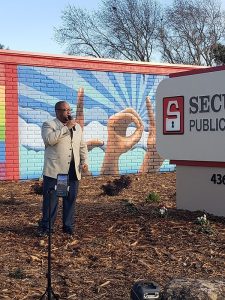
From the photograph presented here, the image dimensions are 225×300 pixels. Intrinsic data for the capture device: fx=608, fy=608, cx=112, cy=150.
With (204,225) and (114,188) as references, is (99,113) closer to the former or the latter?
(114,188)

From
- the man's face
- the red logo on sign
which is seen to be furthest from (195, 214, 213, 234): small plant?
the man's face

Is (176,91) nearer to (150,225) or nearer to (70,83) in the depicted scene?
(150,225)

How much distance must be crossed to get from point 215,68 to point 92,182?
7.09 m

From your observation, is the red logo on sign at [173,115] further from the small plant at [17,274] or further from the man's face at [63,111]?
the small plant at [17,274]

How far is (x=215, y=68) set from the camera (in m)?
8.98

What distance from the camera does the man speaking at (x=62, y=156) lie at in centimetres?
778

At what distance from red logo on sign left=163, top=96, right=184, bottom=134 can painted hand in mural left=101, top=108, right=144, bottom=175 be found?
7683mm

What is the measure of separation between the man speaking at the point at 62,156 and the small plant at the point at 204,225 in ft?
5.76

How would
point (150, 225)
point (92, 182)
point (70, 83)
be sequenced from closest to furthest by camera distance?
point (150, 225), point (92, 182), point (70, 83)

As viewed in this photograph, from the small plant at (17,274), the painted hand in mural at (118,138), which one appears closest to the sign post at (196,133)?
the small plant at (17,274)

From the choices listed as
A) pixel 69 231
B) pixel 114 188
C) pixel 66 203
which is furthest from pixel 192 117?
pixel 114 188

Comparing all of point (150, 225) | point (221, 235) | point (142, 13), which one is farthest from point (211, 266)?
point (142, 13)

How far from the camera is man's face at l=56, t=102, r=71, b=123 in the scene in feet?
25.6

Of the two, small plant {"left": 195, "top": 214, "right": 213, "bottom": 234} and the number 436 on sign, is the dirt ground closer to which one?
small plant {"left": 195, "top": 214, "right": 213, "bottom": 234}
